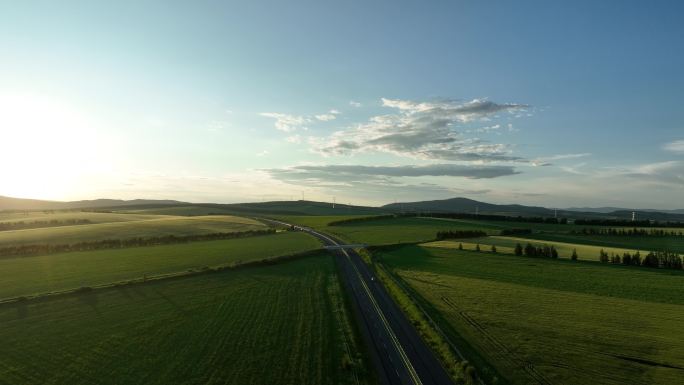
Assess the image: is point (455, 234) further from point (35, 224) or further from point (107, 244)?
point (35, 224)

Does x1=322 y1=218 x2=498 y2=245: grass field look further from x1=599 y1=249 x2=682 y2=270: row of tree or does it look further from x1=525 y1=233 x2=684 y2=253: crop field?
x1=599 y1=249 x2=682 y2=270: row of tree

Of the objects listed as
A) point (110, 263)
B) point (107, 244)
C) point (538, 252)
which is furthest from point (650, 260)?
point (107, 244)

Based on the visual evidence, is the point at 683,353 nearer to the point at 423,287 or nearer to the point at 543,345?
the point at 543,345

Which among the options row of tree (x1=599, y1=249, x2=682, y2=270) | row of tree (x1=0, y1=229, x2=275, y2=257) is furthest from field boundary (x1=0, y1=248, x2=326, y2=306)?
row of tree (x1=599, y1=249, x2=682, y2=270)

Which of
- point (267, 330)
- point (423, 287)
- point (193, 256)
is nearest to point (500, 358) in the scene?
point (267, 330)

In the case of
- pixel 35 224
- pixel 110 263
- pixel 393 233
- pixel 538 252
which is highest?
pixel 393 233

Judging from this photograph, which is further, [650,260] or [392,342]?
[650,260]

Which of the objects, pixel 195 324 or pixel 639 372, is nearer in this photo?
pixel 639 372
